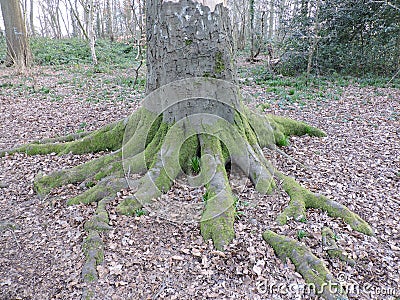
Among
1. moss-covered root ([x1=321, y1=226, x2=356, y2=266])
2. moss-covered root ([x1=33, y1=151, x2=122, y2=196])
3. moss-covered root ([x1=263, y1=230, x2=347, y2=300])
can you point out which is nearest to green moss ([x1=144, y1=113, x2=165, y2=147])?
moss-covered root ([x1=33, y1=151, x2=122, y2=196])

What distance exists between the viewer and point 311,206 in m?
3.81

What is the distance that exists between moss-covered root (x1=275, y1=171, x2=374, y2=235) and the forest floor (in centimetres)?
8

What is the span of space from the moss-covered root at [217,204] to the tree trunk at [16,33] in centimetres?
1014

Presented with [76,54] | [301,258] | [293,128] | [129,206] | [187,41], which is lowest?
[301,258]

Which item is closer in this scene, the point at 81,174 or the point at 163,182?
the point at 163,182

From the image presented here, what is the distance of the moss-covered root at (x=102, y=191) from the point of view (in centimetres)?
394

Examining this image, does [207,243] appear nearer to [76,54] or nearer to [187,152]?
[187,152]

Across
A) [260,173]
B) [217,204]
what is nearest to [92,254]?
[217,204]

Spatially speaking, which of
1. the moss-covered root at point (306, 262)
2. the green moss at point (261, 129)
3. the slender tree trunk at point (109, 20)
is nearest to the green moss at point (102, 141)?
the green moss at point (261, 129)

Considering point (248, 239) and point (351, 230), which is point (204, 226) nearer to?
point (248, 239)

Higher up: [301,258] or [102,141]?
[102,141]

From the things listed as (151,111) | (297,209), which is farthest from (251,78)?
(297,209)

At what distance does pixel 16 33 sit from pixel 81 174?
1039 cm

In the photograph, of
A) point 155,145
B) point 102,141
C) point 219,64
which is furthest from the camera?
point 102,141
